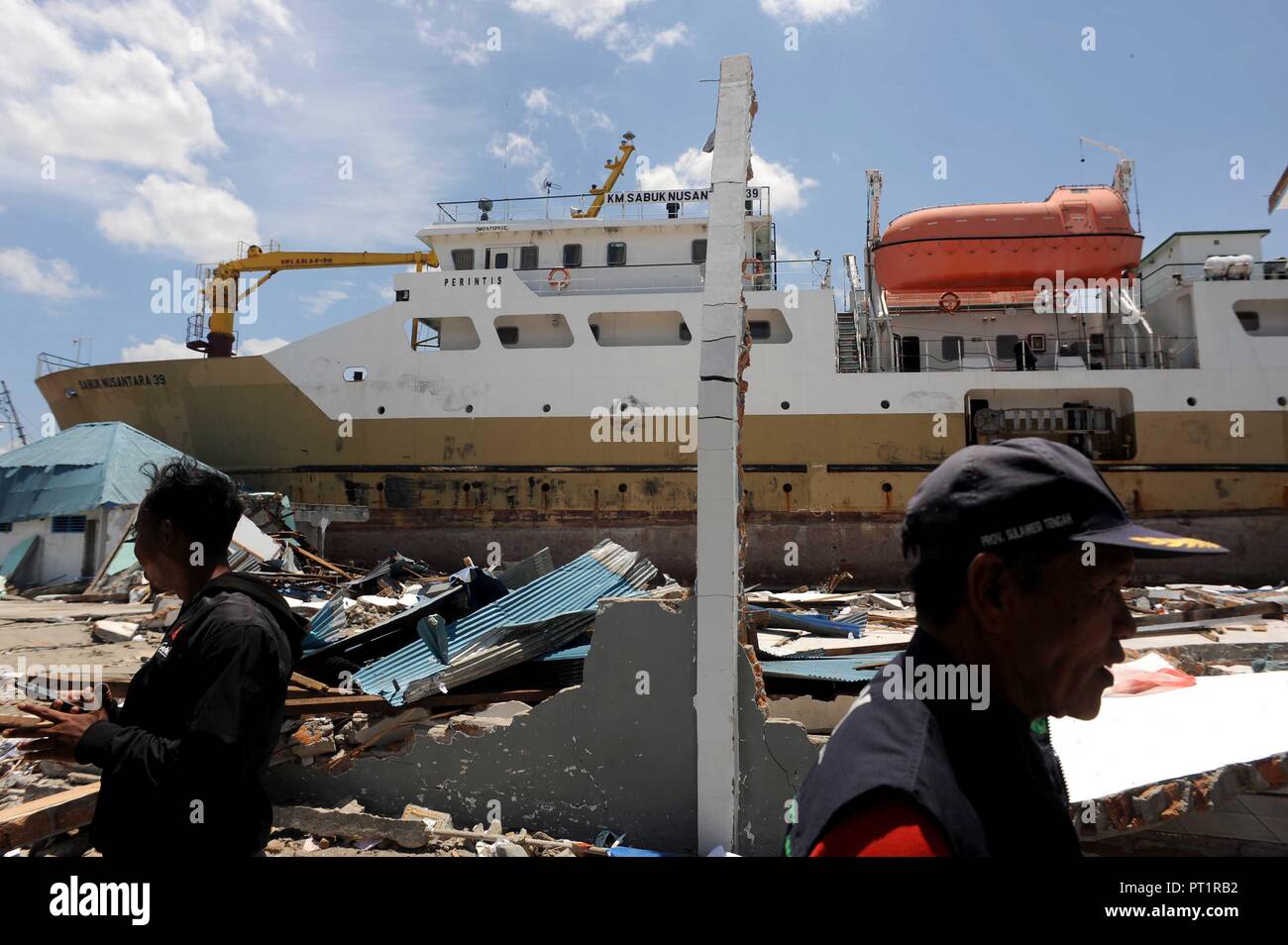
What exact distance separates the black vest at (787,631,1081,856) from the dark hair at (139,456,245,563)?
66.4 inches

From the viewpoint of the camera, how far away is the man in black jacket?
1.65 m

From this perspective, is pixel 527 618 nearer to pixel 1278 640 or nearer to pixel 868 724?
pixel 868 724

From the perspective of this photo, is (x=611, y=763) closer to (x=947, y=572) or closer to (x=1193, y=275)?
(x=947, y=572)

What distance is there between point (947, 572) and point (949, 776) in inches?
11.2

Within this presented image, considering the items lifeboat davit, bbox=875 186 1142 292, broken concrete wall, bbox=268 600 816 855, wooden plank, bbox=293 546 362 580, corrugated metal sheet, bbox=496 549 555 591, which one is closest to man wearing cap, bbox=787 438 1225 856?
broken concrete wall, bbox=268 600 816 855

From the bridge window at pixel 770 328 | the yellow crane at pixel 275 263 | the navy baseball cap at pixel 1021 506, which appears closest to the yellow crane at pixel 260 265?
the yellow crane at pixel 275 263

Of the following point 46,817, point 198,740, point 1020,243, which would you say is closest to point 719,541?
point 198,740

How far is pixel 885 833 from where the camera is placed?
89 centimetres

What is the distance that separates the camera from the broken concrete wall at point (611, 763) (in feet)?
11.7

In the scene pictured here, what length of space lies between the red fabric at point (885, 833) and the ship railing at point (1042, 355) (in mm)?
14093

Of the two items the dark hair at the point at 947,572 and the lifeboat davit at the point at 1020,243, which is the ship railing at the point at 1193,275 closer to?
the lifeboat davit at the point at 1020,243

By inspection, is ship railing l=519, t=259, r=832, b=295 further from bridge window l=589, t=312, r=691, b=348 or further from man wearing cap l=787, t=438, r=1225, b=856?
man wearing cap l=787, t=438, r=1225, b=856
